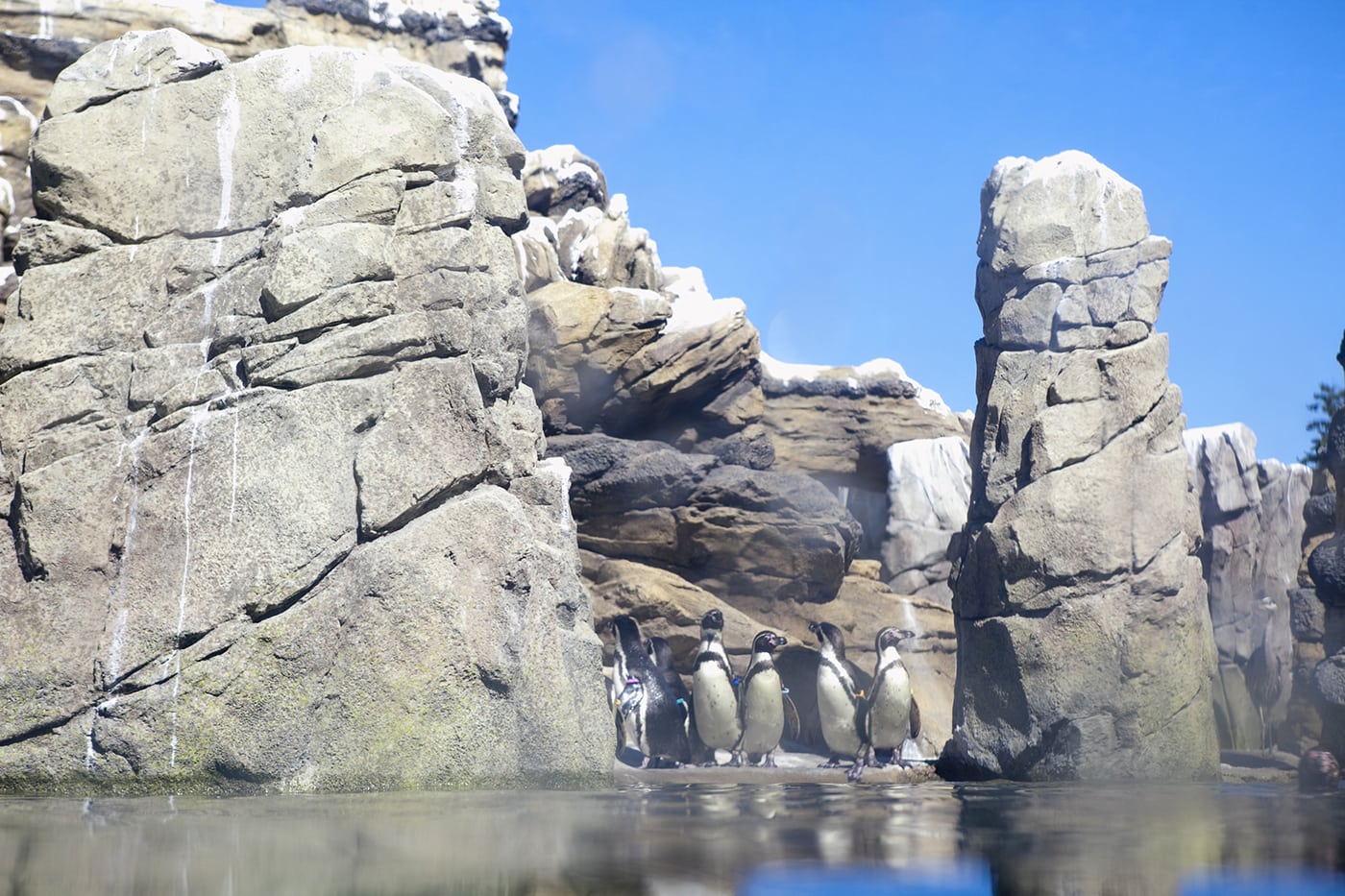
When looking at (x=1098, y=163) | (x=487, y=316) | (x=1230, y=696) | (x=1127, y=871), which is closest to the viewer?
(x=1127, y=871)

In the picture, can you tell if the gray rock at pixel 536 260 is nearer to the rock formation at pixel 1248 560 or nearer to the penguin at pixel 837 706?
the penguin at pixel 837 706

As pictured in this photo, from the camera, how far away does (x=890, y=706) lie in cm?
1428

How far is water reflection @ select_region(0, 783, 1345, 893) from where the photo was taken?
15.8 feet

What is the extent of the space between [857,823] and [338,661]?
137 inches

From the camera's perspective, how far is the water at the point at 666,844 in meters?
4.79

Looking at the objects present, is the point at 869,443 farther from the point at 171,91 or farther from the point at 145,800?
the point at 145,800

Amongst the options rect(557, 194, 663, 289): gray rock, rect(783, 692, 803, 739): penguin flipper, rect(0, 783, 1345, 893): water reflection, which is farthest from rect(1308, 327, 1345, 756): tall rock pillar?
rect(557, 194, 663, 289): gray rock

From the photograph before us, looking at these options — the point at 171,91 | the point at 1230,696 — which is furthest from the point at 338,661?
the point at 1230,696

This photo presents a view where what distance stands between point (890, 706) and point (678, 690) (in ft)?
8.43

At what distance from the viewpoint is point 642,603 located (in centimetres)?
1641

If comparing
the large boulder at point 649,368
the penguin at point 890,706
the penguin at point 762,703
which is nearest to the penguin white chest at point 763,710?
the penguin at point 762,703

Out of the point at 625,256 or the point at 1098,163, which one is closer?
the point at 1098,163

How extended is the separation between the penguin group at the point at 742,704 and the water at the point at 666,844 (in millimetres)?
6310

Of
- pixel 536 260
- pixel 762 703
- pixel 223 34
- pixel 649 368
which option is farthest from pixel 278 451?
pixel 223 34
